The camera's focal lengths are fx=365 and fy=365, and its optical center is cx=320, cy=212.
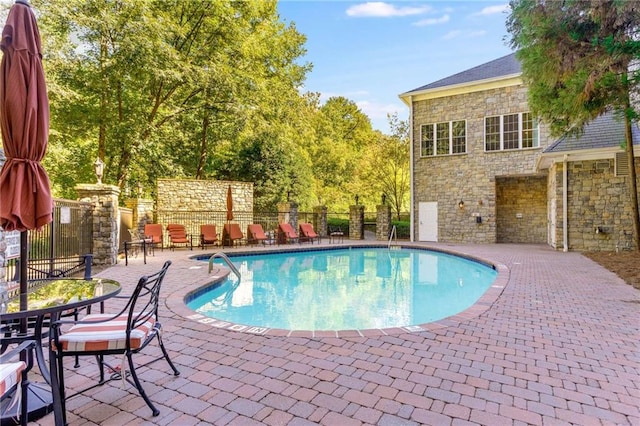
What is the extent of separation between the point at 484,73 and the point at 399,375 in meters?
15.0

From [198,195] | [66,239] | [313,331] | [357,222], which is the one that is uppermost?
[198,195]

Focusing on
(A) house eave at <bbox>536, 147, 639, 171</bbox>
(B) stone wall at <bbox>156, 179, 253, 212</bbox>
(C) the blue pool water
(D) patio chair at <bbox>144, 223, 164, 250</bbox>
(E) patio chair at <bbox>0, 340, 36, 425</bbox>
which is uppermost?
(A) house eave at <bbox>536, 147, 639, 171</bbox>

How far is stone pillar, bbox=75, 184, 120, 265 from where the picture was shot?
323 inches

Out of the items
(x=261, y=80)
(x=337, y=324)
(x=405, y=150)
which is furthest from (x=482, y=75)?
(x=337, y=324)

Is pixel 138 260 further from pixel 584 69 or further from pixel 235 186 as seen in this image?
pixel 584 69

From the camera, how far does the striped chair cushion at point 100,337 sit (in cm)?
217

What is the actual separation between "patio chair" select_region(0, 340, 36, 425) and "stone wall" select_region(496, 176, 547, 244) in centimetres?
1562

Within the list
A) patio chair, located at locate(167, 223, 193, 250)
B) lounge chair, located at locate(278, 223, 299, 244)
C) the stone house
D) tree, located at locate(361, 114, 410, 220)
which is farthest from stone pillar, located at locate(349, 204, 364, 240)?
patio chair, located at locate(167, 223, 193, 250)

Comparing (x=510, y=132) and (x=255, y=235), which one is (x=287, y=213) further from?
(x=510, y=132)

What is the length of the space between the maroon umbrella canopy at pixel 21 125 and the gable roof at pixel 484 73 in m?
14.8

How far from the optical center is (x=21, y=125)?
7.50ft

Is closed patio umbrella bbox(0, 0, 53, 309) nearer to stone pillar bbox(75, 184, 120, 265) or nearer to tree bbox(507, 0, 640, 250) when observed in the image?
stone pillar bbox(75, 184, 120, 265)

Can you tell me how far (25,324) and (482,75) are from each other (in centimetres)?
1603

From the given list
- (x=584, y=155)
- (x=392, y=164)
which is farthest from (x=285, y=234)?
(x=584, y=155)
